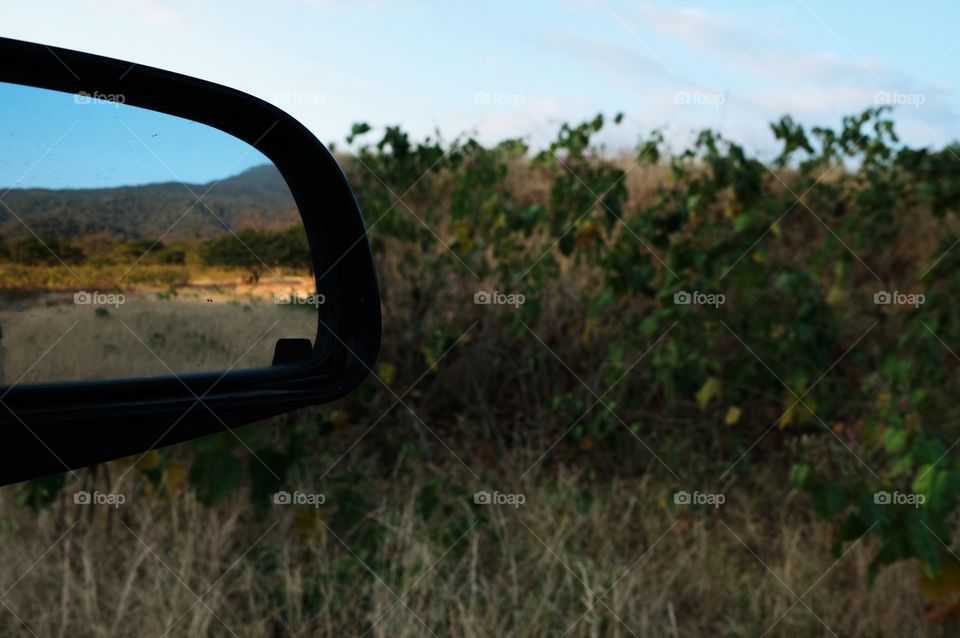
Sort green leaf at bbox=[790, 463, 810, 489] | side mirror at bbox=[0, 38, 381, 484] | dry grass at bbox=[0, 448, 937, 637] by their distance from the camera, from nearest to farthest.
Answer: side mirror at bbox=[0, 38, 381, 484] < dry grass at bbox=[0, 448, 937, 637] < green leaf at bbox=[790, 463, 810, 489]

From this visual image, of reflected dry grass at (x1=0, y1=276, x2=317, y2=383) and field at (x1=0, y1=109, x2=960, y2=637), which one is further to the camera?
field at (x1=0, y1=109, x2=960, y2=637)

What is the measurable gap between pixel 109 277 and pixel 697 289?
3.29 m

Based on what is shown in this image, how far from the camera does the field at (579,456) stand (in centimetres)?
303

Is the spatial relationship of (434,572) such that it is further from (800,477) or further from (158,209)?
(158,209)

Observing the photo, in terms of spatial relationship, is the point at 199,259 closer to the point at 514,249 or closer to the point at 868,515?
the point at 868,515

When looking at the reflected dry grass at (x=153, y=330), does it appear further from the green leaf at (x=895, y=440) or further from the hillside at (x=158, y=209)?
the green leaf at (x=895, y=440)

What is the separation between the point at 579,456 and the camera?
4523mm

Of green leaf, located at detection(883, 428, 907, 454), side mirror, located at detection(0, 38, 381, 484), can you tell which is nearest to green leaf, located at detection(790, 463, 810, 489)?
green leaf, located at detection(883, 428, 907, 454)

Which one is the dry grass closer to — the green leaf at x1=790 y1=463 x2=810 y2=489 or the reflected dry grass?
the green leaf at x1=790 y1=463 x2=810 y2=489

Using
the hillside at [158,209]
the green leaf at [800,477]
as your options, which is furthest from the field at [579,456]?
the hillside at [158,209]

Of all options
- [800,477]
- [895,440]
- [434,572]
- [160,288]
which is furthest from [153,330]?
[895,440]

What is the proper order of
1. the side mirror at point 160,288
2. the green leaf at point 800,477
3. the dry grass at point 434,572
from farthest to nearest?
the green leaf at point 800,477
the dry grass at point 434,572
the side mirror at point 160,288

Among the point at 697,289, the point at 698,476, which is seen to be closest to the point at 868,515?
the point at 698,476

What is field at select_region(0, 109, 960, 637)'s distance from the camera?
3.03 metres
